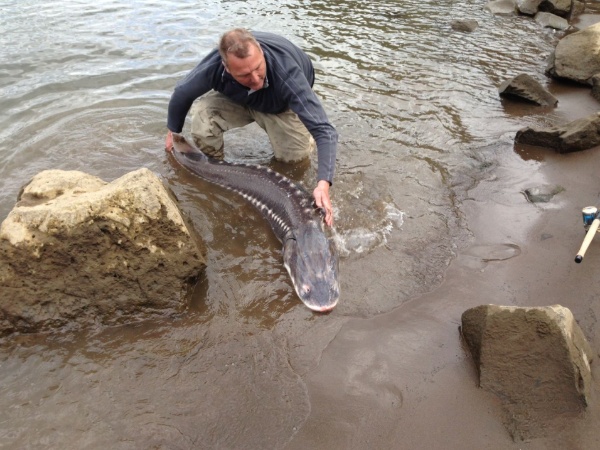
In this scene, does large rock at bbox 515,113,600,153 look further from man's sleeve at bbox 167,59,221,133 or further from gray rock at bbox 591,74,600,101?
man's sleeve at bbox 167,59,221,133

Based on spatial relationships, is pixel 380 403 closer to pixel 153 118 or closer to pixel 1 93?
pixel 153 118

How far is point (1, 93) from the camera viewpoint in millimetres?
7516

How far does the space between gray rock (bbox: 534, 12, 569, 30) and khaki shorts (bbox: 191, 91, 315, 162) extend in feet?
30.2

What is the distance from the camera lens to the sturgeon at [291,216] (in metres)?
3.91

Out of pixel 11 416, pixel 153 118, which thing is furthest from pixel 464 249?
pixel 153 118

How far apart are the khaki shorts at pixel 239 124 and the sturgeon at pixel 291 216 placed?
29 centimetres

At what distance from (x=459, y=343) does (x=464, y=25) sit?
9.98 m

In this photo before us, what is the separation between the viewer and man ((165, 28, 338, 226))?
428 centimetres

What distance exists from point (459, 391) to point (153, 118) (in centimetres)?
586

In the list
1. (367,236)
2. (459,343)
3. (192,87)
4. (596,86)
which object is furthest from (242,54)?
(596,86)

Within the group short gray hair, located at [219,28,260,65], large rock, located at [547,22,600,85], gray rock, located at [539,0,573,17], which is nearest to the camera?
short gray hair, located at [219,28,260,65]

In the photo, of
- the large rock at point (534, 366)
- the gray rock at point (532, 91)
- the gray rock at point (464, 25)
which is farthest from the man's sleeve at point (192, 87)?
the gray rock at point (464, 25)

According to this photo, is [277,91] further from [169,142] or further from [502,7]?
[502,7]

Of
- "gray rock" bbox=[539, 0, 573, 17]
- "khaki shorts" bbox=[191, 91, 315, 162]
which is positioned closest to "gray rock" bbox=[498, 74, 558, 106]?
"khaki shorts" bbox=[191, 91, 315, 162]
